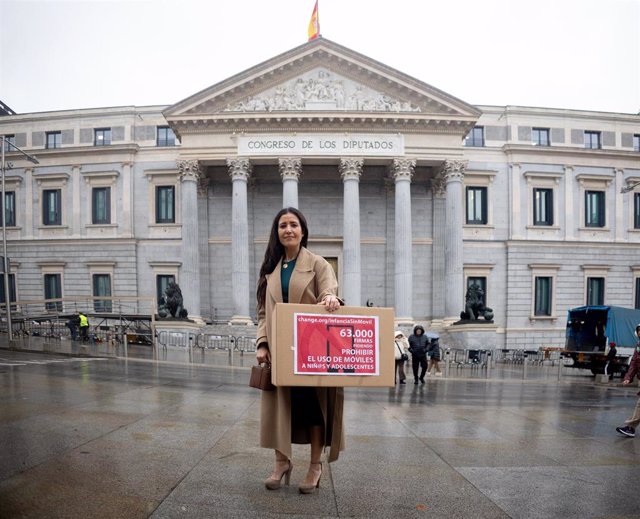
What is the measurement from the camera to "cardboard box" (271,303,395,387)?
366 cm

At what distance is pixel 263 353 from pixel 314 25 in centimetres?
3779

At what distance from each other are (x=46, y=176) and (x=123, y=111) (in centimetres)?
808

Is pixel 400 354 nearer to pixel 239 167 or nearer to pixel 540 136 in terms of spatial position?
pixel 239 167

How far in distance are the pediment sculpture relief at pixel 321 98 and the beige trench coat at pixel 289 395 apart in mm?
29598

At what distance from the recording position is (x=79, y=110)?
37.5 metres

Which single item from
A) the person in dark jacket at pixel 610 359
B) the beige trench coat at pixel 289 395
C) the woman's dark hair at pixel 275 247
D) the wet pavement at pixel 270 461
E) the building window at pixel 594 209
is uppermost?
the building window at pixel 594 209

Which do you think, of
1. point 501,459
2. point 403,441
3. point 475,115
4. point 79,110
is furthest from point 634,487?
point 79,110

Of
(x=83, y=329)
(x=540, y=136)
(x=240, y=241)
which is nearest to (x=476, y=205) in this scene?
(x=540, y=136)

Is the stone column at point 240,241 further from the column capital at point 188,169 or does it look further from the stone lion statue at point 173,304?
the stone lion statue at point 173,304

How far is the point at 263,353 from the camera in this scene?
3.96 meters

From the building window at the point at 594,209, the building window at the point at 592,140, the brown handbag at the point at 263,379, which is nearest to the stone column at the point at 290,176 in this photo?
the building window at the point at 594,209

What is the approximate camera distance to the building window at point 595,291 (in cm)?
3750

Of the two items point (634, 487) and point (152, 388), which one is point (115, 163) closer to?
point (152, 388)

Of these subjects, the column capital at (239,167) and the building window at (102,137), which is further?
the building window at (102,137)
